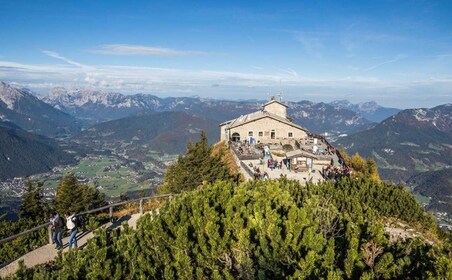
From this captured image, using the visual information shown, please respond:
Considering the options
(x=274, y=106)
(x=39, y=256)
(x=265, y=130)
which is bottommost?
(x=265, y=130)

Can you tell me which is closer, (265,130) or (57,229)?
(57,229)

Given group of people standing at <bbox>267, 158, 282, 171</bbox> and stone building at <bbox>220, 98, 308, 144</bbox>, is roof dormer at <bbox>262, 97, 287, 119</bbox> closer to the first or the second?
stone building at <bbox>220, 98, 308, 144</bbox>

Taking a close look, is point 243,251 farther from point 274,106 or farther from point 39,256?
point 274,106

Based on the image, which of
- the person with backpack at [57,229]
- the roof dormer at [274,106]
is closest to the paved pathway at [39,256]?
the person with backpack at [57,229]

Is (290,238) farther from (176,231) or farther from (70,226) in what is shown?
(70,226)

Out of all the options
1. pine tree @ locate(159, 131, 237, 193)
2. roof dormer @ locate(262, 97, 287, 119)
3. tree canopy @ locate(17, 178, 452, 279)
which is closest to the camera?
tree canopy @ locate(17, 178, 452, 279)

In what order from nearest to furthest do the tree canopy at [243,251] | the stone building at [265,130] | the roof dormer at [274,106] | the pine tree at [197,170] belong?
the tree canopy at [243,251]
the pine tree at [197,170]
the stone building at [265,130]
the roof dormer at [274,106]

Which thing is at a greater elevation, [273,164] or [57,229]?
[57,229]

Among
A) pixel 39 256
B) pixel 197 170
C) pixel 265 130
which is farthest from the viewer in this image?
pixel 265 130

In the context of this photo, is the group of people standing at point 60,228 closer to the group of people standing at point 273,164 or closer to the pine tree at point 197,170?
the pine tree at point 197,170

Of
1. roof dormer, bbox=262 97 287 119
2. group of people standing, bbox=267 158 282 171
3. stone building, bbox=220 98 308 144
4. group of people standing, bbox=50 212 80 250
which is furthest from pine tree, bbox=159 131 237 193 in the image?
roof dormer, bbox=262 97 287 119

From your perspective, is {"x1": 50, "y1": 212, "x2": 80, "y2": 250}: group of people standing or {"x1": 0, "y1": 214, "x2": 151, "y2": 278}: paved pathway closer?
{"x1": 0, "y1": 214, "x2": 151, "y2": 278}: paved pathway

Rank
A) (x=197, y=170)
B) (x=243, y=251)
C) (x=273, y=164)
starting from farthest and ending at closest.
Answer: (x=273, y=164) → (x=197, y=170) → (x=243, y=251)

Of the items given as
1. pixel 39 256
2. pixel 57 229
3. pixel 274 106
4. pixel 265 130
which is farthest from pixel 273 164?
pixel 274 106
